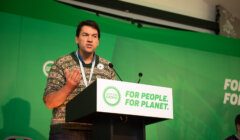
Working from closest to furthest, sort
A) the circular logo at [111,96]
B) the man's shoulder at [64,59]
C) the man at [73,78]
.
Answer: the circular logo at [111,96], the man at [73,78], the man's shoulder at [64,59]

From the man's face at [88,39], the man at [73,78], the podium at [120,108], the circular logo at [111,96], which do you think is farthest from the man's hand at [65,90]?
the man's face at [88,39]

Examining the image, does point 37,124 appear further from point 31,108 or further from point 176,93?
point 176,93

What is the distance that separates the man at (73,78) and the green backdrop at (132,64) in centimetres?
130

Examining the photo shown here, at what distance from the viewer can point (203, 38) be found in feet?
16.4

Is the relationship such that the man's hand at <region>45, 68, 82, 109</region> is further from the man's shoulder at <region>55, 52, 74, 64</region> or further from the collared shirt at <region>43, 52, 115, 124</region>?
the man's shoulder at <region>55, 52, 74, 64</region>

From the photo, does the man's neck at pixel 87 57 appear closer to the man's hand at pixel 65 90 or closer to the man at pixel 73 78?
the man at pixel 73 78

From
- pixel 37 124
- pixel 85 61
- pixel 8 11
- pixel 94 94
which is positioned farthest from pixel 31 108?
pixel 94 94

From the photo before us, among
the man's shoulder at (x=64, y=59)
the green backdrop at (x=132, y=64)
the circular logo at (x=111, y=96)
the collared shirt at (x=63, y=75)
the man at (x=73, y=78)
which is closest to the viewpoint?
the circular logo at (x=111, y=96)

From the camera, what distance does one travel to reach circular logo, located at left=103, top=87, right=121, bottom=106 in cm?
181

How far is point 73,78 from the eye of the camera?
208 centimetres

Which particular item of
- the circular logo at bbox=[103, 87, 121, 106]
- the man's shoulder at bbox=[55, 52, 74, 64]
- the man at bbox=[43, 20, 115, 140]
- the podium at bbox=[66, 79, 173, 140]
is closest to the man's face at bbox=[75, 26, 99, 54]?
the man at bbox=[43, 20, 115, 140]

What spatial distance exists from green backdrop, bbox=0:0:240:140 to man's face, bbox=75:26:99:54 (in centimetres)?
134

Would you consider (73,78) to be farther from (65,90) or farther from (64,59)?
(64,59)

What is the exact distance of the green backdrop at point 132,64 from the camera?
3744 mm
